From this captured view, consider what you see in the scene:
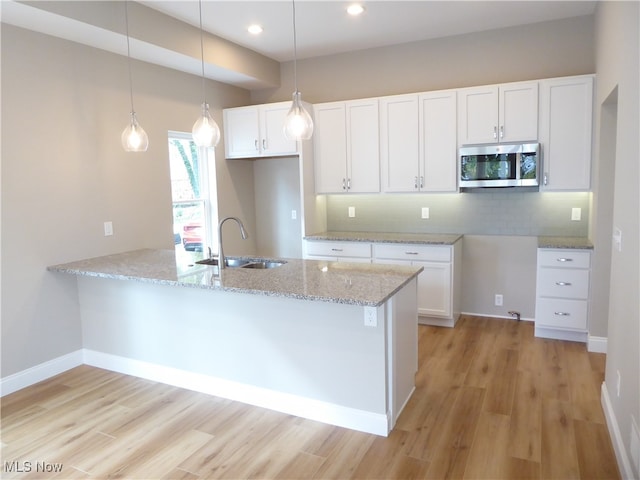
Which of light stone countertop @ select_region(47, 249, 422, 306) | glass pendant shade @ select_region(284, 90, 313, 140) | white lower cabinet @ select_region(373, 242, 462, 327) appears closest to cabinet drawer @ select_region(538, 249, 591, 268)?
white lower cabinet @ select_region(373, 242, 462, 327)

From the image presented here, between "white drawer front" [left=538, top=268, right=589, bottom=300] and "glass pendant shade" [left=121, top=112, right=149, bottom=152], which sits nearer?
"glass pendant shade" [left=121, top=112, right=149, bottom=152]

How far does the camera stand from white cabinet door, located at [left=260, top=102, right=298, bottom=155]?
15.9 ft

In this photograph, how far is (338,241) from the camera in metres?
4.71

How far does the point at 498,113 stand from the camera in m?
4.12

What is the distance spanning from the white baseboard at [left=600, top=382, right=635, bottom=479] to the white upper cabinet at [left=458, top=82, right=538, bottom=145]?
7.55 feet

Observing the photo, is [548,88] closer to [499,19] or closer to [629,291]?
[499,19]

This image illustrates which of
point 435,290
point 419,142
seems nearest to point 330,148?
point 419,142

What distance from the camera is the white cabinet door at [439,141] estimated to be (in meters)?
4.30

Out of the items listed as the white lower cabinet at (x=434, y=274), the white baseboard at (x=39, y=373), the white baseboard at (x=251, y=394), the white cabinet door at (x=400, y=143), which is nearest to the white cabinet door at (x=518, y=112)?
the white cabinet door at (x=400, y=143)

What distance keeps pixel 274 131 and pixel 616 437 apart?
3984 mm

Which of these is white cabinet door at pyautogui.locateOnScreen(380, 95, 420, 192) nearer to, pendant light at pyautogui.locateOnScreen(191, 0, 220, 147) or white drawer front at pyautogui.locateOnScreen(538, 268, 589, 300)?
A: white drawer front at pyautogui.locateOnScreen(538, 268, 589, 300)

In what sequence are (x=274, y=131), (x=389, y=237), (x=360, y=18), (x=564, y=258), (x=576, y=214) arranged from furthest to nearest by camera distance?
(x=274, y=131) → (x=389, y=237) → (x=576, y=214) → (x=360, y=18) → (x=564, y=258)

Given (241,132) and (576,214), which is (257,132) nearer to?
(241,132)

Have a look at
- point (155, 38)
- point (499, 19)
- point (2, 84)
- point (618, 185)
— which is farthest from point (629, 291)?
point (2, 84)
